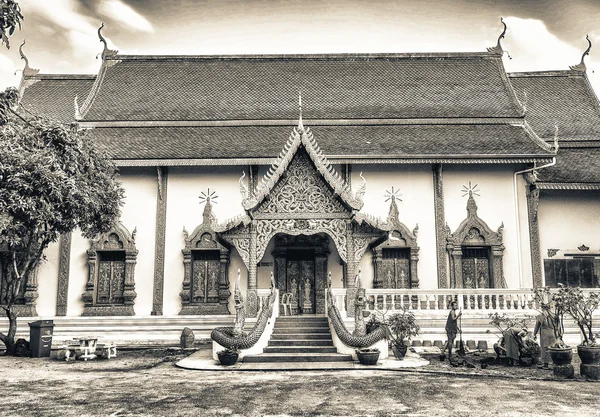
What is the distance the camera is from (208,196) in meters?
15.4

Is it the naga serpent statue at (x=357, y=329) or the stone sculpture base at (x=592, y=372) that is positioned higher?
the naga serpent statue at (x=357, y=329)

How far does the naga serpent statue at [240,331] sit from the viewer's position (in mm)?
10391

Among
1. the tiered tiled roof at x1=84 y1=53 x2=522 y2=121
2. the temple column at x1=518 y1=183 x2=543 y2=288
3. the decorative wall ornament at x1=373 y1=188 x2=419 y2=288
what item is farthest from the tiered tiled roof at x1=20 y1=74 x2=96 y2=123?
the temple column at x1=518 y1=183 x2=543 y2=288

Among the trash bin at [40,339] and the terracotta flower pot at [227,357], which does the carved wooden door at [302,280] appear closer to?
the terracotta flower pot at [227,357]

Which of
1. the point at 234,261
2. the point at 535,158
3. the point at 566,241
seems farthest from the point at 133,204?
the point at 566,241

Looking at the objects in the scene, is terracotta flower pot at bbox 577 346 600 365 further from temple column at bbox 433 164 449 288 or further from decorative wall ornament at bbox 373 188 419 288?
decorative wall ornament at bbox 373 188 419 288

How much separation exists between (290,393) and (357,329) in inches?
152

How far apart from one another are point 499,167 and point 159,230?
32.0 ft

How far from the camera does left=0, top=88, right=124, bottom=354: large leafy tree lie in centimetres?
1078

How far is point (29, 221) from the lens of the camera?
1137 centimetres

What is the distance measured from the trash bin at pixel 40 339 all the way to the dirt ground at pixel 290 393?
6.74 feet

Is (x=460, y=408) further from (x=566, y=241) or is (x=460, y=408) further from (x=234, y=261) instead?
(x=566, y=241)

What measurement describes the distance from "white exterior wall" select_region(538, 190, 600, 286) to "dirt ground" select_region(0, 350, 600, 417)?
22.3 ft

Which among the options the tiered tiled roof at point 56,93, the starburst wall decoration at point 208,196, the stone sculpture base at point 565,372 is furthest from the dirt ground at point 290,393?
the tiered tiled roof at point 56,93
